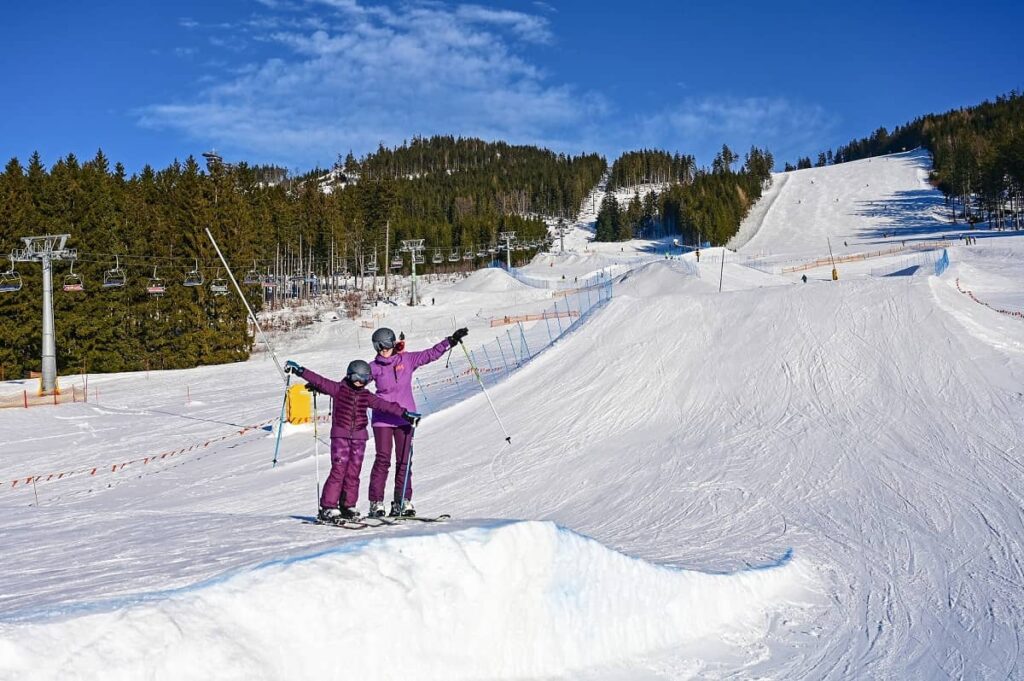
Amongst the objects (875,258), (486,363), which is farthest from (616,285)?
(875,258)

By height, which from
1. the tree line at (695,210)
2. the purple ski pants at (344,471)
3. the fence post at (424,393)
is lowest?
the fence post at (424,393)

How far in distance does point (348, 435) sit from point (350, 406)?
0.88ft

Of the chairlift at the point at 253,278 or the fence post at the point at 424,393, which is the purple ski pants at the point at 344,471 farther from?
the chairlift at the point at 253,278

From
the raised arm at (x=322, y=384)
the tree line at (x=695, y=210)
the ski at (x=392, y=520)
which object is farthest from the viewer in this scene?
the tree line at (x=695, y=210)

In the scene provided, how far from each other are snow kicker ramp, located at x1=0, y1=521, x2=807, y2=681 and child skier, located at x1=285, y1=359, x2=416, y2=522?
185 cm

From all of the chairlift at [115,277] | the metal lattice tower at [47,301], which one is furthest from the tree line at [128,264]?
the metal lattice tower at [47,301]

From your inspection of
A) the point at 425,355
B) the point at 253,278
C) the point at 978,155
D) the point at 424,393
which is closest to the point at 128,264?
the point at 253,278

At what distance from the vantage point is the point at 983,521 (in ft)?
33.1

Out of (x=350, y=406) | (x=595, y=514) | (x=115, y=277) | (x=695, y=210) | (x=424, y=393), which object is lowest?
(x=595, y=514)

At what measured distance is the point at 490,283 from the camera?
66.8 meters

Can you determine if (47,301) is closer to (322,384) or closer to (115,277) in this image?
(115,277)

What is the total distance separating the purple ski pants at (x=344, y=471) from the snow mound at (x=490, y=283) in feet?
178

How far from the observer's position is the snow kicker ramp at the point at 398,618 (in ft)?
12.2

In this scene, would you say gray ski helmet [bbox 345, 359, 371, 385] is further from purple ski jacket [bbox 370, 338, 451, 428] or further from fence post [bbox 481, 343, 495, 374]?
fence post [bbox 481, 343, 495, 374]
